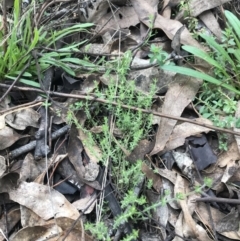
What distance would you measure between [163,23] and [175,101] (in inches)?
15.7

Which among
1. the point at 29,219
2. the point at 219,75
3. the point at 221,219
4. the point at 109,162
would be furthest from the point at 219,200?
the point at 29,219

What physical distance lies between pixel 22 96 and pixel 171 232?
77 cm

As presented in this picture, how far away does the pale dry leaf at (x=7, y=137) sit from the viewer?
5.25 ft

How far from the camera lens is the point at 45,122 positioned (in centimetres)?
165

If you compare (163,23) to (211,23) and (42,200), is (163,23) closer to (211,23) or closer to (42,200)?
(211,23)

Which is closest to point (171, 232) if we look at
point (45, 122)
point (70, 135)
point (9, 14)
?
point (70, 135)

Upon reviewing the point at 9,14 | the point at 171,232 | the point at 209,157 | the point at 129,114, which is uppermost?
the point at 9,14

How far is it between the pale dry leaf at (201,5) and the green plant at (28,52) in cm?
48

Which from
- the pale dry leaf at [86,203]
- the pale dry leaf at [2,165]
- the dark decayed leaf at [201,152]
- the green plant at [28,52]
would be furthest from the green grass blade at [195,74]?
the pale dry leaf at [2,165]

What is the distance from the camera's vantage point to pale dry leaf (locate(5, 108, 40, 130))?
166 cm

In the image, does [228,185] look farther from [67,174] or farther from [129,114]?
[67,174]

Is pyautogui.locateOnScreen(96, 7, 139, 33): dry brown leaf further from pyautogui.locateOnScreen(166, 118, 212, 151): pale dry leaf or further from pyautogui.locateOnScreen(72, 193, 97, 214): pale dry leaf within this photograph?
pyautogui.locateOnScreen(72, 193, 97, 214): pale dry leaf

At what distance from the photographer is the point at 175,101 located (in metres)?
1.68

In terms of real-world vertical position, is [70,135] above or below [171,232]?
above
